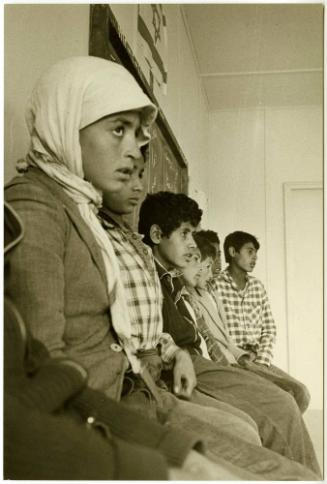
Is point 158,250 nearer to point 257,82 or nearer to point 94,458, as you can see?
point 257,82

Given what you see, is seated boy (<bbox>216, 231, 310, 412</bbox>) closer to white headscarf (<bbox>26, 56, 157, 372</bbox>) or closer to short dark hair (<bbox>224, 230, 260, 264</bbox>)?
short dark hair (<bbox>224, 230, 260, 264</bbox>)

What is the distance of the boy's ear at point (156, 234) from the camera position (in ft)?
3.35

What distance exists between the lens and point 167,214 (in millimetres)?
1034

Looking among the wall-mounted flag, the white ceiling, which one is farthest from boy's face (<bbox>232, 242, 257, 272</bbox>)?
the wall-mounted flag

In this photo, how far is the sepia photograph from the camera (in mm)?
447

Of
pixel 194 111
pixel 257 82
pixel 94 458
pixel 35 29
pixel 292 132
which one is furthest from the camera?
pixel 194 111

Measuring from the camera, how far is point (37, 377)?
0.43 m

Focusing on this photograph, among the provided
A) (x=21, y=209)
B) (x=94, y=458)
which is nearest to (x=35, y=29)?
(x=21, y=209)

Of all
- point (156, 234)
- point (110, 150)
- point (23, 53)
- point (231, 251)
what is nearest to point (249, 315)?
point (231, 251)

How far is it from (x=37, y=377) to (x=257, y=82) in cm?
101

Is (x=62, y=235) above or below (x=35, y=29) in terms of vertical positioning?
below

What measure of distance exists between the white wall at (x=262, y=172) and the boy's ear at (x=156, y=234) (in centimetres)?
11

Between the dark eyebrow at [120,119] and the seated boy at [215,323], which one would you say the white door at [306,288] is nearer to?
the seated boy at [215,323]

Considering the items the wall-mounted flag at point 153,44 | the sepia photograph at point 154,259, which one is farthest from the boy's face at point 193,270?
the wall-mounted flag at point 153,44
